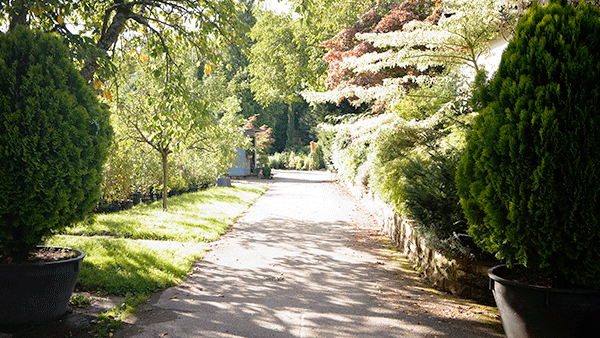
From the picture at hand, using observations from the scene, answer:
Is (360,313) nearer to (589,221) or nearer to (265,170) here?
(589,221)

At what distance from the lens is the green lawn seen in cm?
533

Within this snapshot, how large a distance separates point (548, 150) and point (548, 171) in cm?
16

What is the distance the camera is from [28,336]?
3.67 metres

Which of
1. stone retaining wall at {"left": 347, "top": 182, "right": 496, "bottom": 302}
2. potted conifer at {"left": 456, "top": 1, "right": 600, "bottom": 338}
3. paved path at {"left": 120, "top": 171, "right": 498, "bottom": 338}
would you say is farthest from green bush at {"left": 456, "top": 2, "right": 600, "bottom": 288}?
stone retaining wall at {"left": 347, "top": 182, "right": 496, "bottom": 302}

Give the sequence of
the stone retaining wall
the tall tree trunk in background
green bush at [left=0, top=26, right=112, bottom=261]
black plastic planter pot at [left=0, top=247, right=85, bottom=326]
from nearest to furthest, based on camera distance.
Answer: black plastic planter pot at [left=0, top=247, right=85, bottom=326]
green bush at [left=0, top=26, right=112, bottom=261]
the stone retaining wall
the tall tree trunk in background

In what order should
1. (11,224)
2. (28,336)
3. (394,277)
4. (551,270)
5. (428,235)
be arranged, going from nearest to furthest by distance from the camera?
(551,270)
(28,336)
(11,224)
(428,235)
(394,277)

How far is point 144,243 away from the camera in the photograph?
294 inches

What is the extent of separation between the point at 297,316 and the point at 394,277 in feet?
6.63

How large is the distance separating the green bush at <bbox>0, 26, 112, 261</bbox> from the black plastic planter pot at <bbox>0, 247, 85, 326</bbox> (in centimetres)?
33

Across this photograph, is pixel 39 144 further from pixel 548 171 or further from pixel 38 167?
pixel 548 171

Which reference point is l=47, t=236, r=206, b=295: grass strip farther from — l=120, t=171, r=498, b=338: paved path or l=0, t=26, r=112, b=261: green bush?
l=0, t=26, r=112, b=261: green bush

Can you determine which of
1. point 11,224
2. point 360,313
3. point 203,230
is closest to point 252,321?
point 360,313

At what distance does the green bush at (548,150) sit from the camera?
9.97 feet

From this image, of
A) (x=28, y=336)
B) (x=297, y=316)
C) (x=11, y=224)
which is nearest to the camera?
(x=28, y=336)
